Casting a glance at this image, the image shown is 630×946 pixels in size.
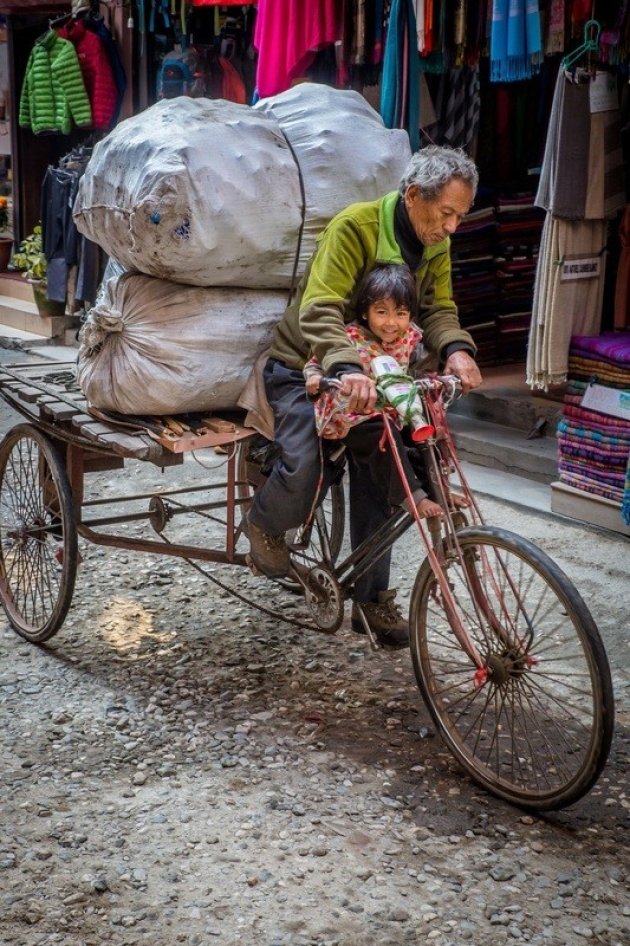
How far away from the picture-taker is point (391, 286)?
3.79 metres

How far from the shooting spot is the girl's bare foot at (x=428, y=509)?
144 inches

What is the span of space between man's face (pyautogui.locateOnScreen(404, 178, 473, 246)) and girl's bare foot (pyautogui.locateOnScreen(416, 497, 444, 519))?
2.85 ft

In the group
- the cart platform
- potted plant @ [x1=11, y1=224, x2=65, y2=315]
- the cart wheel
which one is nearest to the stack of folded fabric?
the cart platform

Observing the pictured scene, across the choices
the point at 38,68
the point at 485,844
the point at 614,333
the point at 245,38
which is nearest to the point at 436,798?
the point at 485,844

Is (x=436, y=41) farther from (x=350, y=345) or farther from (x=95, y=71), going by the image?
(x=95, y=71)

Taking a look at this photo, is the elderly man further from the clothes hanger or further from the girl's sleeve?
the clothes hanger

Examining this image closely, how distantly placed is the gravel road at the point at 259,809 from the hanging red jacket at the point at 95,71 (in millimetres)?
6339

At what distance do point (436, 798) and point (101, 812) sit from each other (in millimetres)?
1004

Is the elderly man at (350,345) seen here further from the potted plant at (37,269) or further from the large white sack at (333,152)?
the potted plant at (37,269)

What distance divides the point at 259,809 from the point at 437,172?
2.00 m

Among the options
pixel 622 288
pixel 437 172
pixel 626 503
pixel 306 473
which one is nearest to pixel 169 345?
pixel 306 473

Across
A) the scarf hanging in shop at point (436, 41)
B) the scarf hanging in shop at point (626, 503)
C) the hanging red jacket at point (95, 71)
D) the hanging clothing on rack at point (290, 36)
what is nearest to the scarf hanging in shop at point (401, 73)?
the scarf hanging in shop at point (436, 41)

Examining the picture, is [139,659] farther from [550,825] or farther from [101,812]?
[550,825]

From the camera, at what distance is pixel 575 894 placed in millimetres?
3154
